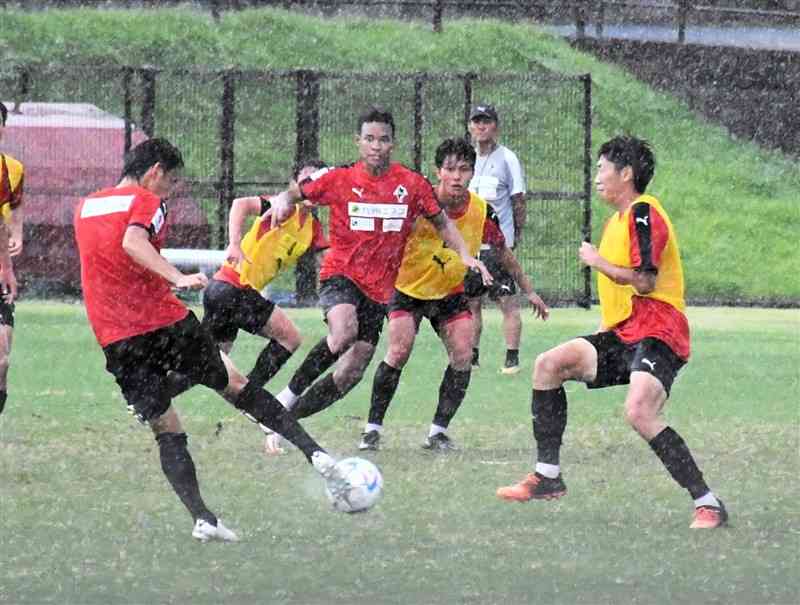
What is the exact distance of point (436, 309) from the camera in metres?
12.1

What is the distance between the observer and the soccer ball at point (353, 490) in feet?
30.1

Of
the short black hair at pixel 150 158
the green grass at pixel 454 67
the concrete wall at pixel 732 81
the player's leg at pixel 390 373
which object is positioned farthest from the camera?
the concrete wall at pixel 732 81

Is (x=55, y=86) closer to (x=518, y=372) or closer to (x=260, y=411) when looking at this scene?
(x=518, y=372)

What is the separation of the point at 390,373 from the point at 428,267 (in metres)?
0.66

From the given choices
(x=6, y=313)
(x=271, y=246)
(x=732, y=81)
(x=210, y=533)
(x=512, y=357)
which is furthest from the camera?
(x=732, y=81)

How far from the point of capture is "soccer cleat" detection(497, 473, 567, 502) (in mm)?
9891

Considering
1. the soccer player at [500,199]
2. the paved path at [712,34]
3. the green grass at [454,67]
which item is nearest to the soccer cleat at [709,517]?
the soccer player at [500,199]

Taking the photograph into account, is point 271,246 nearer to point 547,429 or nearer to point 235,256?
point 235,256

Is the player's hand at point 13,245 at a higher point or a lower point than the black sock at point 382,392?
higher

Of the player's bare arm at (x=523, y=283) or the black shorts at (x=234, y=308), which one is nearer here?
the player's bare arm at (x=523, y=283)

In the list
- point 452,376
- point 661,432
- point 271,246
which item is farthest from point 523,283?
point 661,432

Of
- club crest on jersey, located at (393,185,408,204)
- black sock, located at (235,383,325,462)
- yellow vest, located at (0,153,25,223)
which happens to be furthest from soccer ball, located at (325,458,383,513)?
yellow vest, located at (0,153,25,223)

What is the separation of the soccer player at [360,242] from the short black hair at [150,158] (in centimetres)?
285

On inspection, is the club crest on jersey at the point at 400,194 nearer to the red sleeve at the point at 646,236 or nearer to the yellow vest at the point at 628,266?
the yellow vest at the point at 628,266
